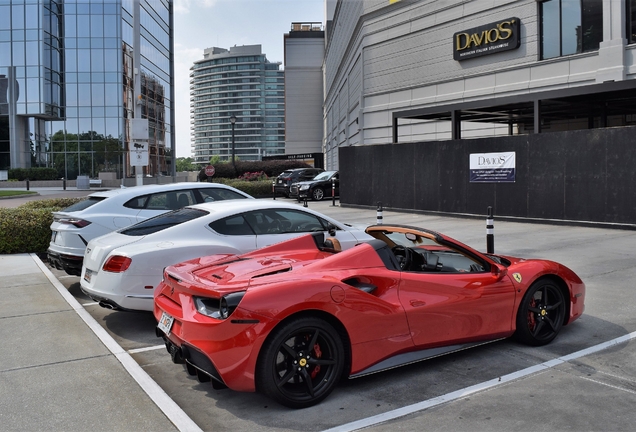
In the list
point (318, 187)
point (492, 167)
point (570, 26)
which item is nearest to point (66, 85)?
point (318, 187)

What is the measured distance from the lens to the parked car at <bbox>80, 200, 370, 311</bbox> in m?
6.60

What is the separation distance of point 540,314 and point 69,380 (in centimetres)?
443

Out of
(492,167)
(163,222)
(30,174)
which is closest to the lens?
A: (163,222)

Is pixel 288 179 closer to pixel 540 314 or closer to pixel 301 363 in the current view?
pixel 540 314

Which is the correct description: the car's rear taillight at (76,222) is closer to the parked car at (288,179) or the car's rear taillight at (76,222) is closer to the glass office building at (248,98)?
the parked car at (288,179)

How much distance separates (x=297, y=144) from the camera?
109 metres

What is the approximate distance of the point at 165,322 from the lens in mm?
4859

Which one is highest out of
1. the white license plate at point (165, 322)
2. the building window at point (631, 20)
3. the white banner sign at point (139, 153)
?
the building window at point (631, 20)

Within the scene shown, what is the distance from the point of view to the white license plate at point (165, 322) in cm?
477

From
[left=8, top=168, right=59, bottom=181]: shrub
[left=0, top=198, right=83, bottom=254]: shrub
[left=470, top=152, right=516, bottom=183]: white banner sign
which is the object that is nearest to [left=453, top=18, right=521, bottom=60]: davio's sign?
[left=470, top=152, right=516, bottom=183]: white banner sign

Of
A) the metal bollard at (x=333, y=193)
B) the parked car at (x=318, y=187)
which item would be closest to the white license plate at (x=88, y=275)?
the metal bollard at (x=333, y=193)

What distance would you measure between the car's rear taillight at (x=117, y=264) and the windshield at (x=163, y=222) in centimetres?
80

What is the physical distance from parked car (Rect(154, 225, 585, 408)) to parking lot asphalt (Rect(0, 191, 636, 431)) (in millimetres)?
239

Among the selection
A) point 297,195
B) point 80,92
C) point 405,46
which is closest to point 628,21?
point 405,46
